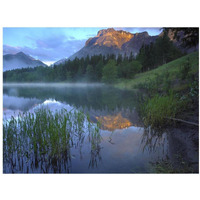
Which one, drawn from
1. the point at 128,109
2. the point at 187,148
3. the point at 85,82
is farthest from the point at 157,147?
the point at 85,82

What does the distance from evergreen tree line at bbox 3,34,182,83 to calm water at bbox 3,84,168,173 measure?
0.33 meters

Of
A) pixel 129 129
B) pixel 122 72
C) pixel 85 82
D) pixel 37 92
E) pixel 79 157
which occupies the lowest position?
pixel 79 157

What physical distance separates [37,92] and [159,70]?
14.2 feet

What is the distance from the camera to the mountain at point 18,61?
348 centimetres

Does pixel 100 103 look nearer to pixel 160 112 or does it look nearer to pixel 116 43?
pixel 116 43

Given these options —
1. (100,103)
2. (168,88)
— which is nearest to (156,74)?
(168,88)

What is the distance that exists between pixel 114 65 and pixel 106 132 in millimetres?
2493

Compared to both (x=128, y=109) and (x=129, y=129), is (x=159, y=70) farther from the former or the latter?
(x=129, y=129)

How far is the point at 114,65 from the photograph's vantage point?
5.21m

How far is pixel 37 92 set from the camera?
4.79 metres

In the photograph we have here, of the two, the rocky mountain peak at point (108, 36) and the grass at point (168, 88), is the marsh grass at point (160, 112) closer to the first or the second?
the grass at point (168, 88)

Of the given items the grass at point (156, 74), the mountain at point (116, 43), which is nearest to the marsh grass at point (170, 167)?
the grass at point (156, 74)

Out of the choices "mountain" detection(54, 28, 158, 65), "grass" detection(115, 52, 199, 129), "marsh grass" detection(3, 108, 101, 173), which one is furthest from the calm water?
"mountain" detection(54, 28, 158, 65)

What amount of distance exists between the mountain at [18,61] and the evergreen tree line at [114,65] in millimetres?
628
